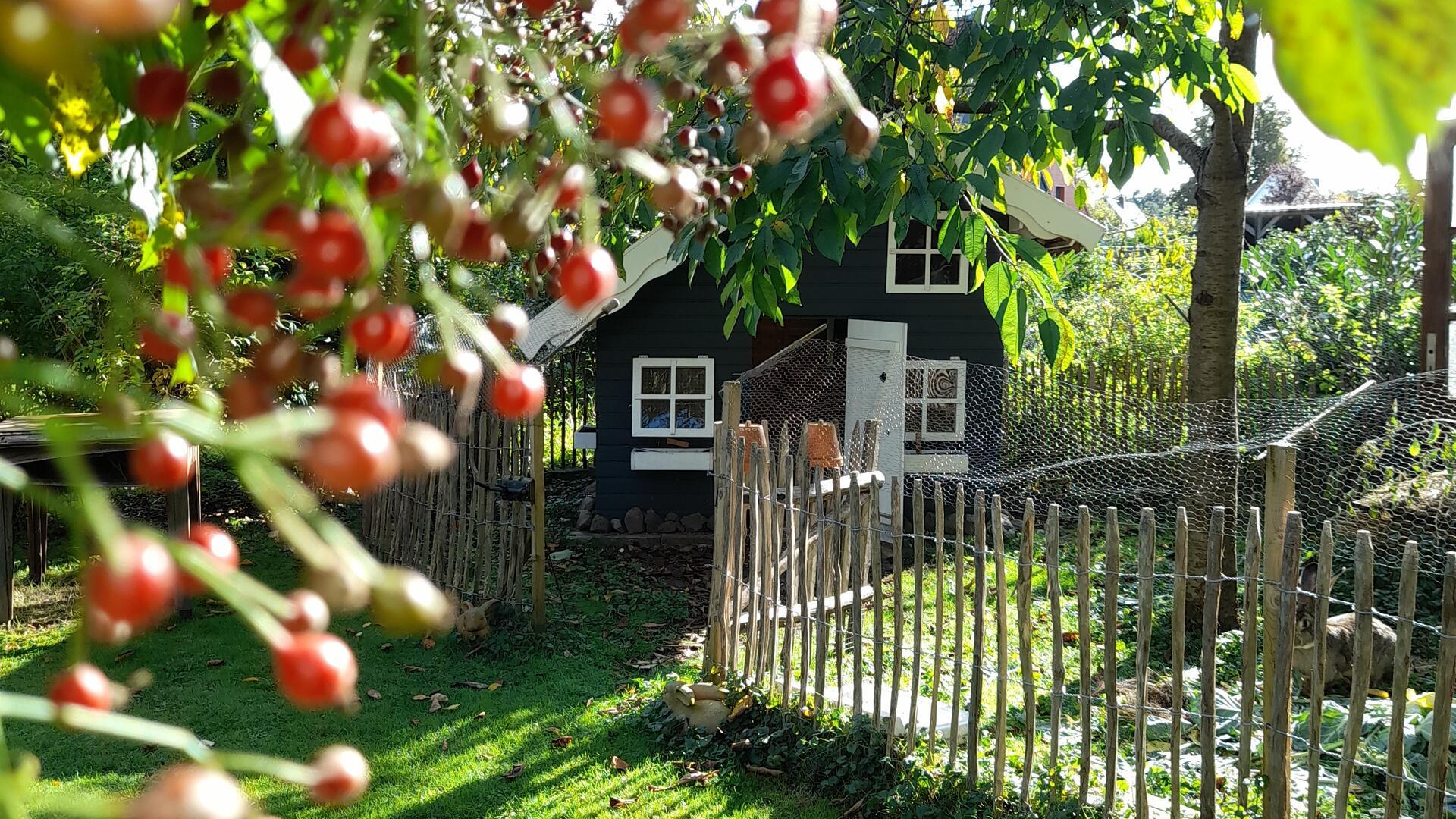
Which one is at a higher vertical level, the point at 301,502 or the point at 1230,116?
the point at 1230,116

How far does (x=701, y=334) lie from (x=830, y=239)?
23.6 ft

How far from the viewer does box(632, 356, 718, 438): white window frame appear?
10234 millimetres

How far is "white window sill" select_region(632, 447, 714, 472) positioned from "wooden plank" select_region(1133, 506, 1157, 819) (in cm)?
623

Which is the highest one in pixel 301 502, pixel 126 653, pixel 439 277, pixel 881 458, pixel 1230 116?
pixel 1230 116

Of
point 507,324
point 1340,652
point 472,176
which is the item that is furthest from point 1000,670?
point 507,324

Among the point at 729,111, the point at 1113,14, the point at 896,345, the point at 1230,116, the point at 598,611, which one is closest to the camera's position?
the point at 1113,14

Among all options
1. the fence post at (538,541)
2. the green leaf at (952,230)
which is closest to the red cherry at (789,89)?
the green leaf at (952,230)

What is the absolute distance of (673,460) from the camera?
10.1 meters

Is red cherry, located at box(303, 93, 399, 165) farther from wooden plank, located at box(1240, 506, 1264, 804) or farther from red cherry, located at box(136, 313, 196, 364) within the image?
wooden plank, located at box(1240, 506, 1264, 804)

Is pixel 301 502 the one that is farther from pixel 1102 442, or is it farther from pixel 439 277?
pixel 439 277

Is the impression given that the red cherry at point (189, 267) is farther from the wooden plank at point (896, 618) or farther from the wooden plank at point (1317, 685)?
the wooden plank at point (896, 618)

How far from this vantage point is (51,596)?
26.7 feet

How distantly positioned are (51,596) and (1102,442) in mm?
7809

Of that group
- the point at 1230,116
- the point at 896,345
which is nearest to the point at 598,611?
the point at 896,345
